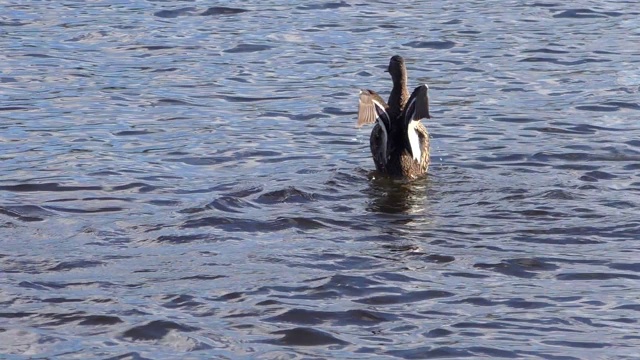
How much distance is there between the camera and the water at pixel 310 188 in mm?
7777

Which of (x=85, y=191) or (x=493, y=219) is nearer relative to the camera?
(x=493, y=219)

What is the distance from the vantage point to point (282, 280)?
8.59 metres

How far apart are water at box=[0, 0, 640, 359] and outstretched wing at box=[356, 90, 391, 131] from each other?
509mm

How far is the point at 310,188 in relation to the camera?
11117mm

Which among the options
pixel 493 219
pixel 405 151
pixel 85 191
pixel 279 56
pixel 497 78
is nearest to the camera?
pixel 493 219

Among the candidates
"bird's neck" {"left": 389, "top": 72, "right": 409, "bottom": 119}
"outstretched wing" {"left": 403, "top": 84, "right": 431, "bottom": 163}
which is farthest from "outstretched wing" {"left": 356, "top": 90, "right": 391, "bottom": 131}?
"bird's neck" {"left": 389, "top": 72, "right": 409, "bottom": 119}

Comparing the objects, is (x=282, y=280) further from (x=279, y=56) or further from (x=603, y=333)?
(x=279, y=56)

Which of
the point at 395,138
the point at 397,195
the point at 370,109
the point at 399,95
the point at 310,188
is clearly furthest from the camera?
the point at 399,95

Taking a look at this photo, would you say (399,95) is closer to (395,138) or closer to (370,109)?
(395,138)

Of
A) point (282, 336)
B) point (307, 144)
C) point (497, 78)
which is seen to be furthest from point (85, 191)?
point (497, 78)

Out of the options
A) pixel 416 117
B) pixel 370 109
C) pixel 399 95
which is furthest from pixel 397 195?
pixel 399 95

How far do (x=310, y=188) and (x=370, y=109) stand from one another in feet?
3.13

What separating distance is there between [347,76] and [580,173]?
4456 mm

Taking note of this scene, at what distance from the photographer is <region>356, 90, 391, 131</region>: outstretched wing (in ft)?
37.8
